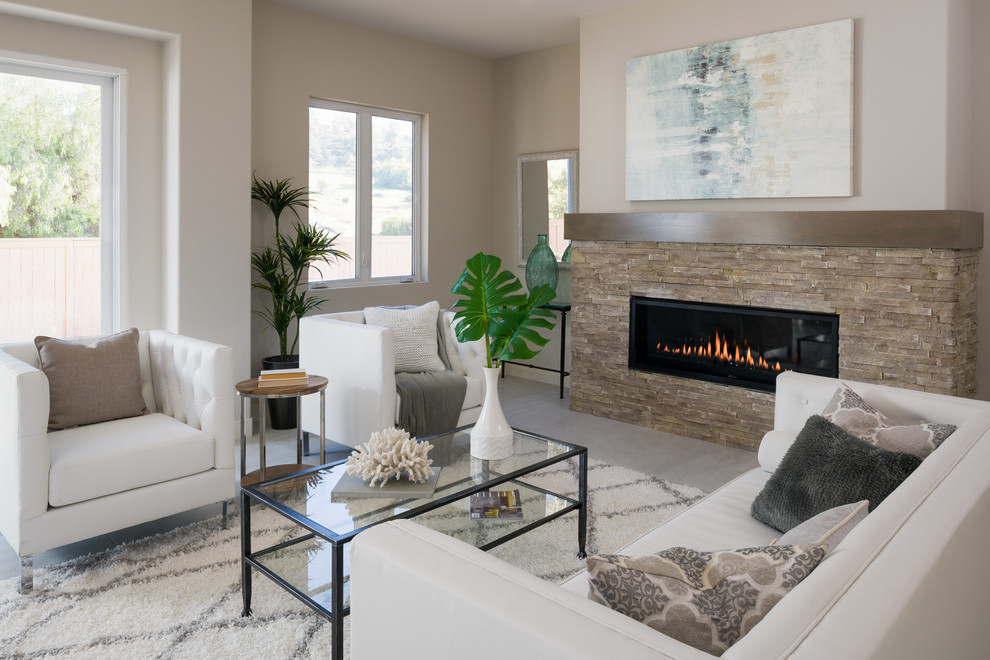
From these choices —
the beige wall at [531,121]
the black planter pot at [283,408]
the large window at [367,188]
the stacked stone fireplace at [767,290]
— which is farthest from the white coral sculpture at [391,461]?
the beige wall at [531,121]

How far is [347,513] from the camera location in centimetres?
222

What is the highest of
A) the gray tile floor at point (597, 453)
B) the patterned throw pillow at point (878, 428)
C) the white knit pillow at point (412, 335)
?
the white knit pillow at point (412, 335)

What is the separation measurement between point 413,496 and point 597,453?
2.04m

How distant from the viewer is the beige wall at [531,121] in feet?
19.4

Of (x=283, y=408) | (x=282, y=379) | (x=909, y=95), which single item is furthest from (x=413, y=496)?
(x=909, y=95)

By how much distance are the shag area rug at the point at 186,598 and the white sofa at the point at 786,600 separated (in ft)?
3.78

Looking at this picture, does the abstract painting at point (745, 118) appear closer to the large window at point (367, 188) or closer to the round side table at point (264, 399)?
the large window at point (367, 188)

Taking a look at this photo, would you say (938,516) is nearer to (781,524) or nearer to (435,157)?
(781,524)

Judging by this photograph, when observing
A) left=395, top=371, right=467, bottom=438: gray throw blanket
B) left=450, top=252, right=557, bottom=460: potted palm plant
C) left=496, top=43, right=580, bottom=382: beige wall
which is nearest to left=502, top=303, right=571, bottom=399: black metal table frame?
left=496, top=43, right=580, bottom=382: beige wall

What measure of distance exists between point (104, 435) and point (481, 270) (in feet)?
5.27

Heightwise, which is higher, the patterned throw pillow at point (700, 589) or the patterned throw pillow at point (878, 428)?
the patterned throw pillow at point (878, 428)

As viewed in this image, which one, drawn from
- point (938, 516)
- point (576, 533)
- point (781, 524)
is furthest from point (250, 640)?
point (938, 516)

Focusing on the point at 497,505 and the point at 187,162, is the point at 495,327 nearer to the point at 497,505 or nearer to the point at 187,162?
the point at 497,505

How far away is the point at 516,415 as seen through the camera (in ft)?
17.0
